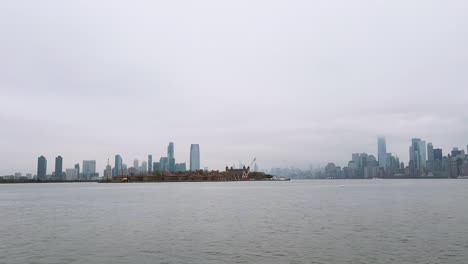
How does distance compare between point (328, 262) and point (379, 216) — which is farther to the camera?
point (379, 216)

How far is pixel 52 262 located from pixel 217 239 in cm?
1743

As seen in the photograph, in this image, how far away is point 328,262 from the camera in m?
33.4

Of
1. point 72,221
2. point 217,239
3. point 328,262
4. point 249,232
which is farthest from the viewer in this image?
point 72,221

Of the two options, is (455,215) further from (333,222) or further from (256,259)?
(256,259)

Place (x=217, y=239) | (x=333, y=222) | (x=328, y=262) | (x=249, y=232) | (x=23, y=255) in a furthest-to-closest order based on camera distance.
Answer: (x=333, y=222)
(x=249, y=232)
(x=217, y=239)
(x=23, y=255)
(x=328, y=262)

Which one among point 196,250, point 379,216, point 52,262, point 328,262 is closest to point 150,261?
point 196,250

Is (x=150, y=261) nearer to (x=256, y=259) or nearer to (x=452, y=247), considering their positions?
(x=256, y=259)

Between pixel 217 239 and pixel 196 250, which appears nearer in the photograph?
pixel 196 250

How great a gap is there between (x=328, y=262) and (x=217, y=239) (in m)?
15.3

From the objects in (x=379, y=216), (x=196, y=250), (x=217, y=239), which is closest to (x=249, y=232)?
(x=217, y=239)

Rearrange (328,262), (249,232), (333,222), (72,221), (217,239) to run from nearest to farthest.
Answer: (328,262)
(217,239)
(249,232)
(333,222)
(72,221)

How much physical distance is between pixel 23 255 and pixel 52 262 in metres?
4.97

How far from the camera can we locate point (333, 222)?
59.5 meters

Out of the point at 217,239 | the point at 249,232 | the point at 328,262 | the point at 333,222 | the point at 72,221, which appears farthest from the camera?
the point at 72,221
